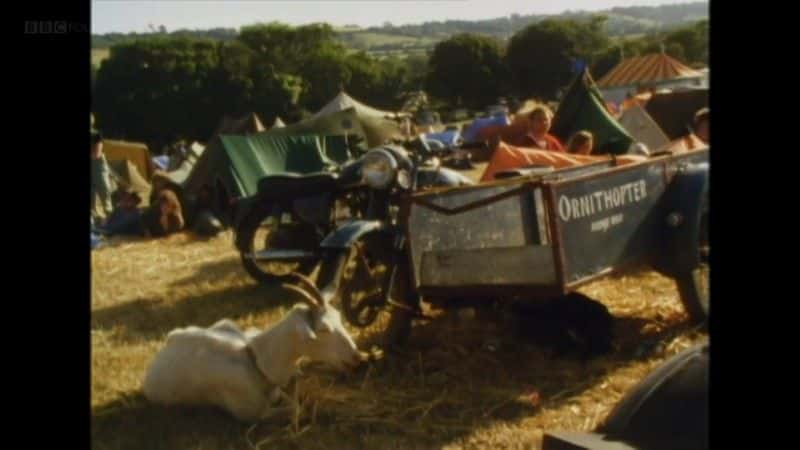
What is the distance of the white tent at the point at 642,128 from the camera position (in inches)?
310

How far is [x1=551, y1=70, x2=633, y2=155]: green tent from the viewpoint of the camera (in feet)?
23.7

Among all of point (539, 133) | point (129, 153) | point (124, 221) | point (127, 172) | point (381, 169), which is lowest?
point (124, 221)

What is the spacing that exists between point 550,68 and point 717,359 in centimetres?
571

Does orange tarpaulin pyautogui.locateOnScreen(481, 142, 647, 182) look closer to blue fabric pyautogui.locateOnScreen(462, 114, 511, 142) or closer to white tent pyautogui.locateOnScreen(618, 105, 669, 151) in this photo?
Result: white tent pyautogui.locateOnScreen(618, 105, 669, 151)

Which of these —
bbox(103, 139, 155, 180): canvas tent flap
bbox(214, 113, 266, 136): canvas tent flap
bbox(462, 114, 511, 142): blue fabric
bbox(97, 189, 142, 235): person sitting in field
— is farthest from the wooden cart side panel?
bbox(103, 139, 155, 180): canvas tent flap

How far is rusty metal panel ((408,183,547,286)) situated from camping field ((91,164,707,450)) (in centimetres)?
40

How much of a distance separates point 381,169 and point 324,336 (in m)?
1.43

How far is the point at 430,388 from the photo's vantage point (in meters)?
3.22

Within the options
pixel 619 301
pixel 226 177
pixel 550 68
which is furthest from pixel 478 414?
pixel 226 177

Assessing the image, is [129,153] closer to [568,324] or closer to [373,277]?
[373,277]

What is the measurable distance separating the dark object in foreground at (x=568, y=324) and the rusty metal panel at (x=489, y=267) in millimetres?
290

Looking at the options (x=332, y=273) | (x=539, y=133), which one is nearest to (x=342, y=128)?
(x=539, y=133)

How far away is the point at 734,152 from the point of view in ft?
3.74
